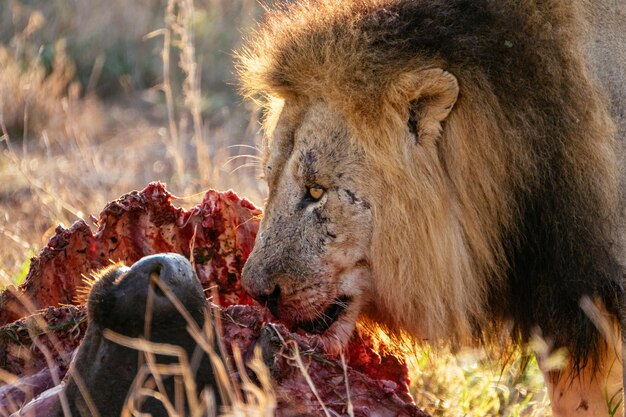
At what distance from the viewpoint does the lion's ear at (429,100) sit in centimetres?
316

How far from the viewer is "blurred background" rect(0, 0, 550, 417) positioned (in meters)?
4.37

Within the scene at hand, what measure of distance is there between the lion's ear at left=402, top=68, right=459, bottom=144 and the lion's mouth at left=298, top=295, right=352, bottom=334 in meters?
0.55

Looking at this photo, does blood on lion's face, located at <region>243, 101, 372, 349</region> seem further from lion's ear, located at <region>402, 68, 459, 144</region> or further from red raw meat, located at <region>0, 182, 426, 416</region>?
lion's ear, located at <region>402, 68, 459, 144</region>

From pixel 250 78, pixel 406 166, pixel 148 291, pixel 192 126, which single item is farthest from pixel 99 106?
pixel 148 291

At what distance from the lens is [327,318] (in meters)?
3.32

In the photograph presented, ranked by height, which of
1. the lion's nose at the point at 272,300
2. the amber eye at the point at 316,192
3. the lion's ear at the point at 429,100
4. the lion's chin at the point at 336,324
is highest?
the lion's ear at the point at 429,100

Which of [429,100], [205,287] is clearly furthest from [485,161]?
[205,287]

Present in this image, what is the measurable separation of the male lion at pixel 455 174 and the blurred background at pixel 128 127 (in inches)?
15.1

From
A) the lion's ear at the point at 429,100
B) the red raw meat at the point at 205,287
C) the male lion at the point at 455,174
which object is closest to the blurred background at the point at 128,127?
the red raw meat at the point at 205,287

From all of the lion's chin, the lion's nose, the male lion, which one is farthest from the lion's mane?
the lion's nose

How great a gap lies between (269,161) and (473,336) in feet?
2.83

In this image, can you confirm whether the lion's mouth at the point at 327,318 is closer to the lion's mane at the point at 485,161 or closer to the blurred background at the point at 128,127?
the lion's mane at the point at 485,161

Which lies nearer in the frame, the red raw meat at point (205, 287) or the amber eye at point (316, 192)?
the red raw meat at point (205, 287)

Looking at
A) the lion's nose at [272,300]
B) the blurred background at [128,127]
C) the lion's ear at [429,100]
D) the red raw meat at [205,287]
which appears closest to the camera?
the red raw meat at [205,287]
